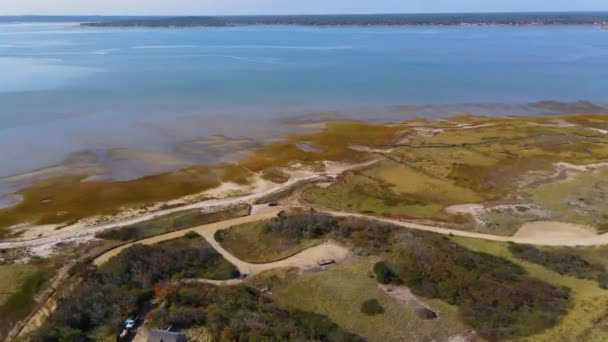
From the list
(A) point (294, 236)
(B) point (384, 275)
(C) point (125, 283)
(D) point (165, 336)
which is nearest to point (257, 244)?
(A) point (294, 236)

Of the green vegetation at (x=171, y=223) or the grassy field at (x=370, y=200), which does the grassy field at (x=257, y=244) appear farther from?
the grassy field at (x=370, y=200)

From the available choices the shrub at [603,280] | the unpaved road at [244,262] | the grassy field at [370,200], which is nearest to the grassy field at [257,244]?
the unpaved road at [244,262]

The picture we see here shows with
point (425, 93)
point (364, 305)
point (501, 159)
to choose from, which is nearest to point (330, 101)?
point (425, 93)

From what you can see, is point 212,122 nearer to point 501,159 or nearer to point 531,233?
point 501,159

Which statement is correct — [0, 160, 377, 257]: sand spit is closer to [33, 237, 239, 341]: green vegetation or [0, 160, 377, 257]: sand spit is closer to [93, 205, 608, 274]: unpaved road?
[93, 205, 608, 274]: unpaved road

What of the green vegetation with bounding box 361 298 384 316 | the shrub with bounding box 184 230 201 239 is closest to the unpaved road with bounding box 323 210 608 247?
the green vegetation with bounding box 361 298 384 316

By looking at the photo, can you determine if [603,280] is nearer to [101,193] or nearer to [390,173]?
[390,173]
